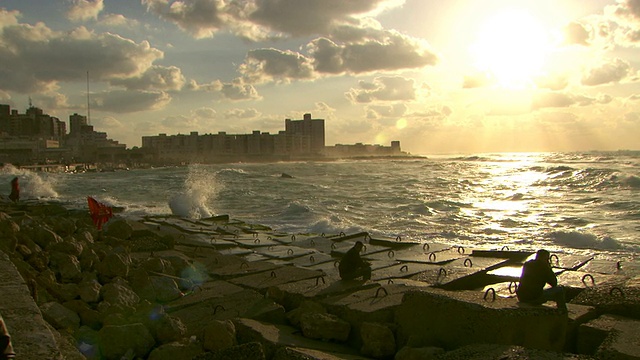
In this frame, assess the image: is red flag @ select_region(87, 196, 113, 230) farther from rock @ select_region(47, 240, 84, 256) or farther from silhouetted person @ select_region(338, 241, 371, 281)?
silhouetted person @ select_region(338, 241, 371, 281)

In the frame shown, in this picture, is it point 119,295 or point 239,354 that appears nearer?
point 239,354

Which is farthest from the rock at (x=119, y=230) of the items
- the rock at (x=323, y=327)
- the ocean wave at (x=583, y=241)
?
the ocean wave at (x=583, y=241)

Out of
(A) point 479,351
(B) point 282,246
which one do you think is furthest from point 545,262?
(B) point 282,246

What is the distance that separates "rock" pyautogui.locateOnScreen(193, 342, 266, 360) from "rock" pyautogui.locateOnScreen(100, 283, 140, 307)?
2.18m

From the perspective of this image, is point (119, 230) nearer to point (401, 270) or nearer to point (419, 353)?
point (401, 270)

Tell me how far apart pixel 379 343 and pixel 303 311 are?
1008 mm

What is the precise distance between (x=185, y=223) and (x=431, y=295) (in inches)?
449

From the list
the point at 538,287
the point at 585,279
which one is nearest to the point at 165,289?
the point at 538,287

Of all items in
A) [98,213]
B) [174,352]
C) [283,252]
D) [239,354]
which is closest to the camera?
[239,354]

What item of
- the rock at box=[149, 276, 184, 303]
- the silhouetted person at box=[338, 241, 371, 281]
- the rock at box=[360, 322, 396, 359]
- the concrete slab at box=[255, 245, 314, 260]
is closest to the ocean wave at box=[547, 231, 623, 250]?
the concrete slab at box=[255, 245, 314, 260]

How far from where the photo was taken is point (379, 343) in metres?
4.62

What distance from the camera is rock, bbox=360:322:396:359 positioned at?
4609 mm

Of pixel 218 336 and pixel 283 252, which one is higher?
pixel 218 336

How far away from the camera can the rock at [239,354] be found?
377cm
